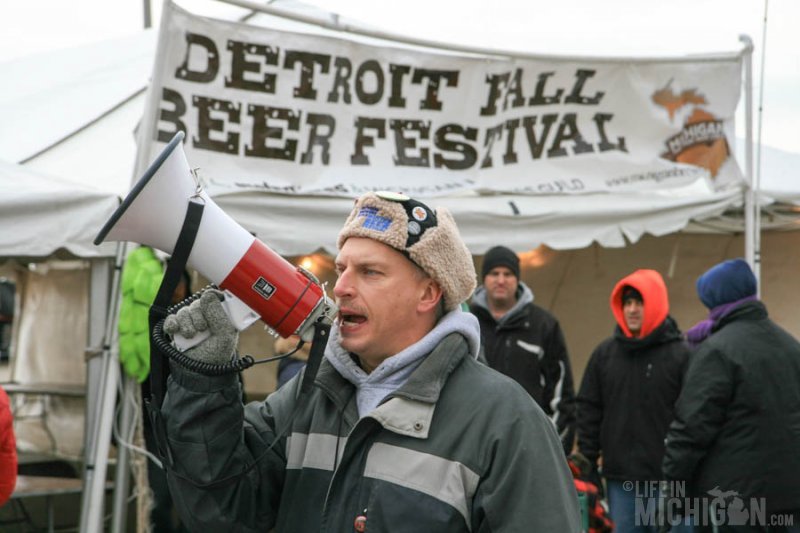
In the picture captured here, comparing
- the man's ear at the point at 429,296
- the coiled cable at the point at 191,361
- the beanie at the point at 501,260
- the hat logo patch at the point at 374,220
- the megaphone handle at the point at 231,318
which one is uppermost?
the hat logo patch at the point at 374,220

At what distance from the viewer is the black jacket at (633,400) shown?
6.09 meters

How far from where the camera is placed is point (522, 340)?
20.5 ft

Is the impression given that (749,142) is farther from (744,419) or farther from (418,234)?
(418,234)

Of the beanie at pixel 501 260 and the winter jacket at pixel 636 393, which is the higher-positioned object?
the beanie at pixel 501 260

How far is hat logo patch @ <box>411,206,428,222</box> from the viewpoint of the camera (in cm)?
233

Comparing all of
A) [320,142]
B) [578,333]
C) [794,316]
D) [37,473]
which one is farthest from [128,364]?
[794,316]

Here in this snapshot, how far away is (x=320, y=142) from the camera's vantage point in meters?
6.14

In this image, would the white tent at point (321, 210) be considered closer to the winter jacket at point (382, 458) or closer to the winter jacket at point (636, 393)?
the winter jacket at point (636, 393)

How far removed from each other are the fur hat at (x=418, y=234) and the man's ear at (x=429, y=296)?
0.7 inches

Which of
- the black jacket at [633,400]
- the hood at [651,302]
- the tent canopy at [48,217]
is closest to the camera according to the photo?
the tent canopy at [48,217]

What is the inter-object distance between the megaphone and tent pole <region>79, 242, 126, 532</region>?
3438 mm

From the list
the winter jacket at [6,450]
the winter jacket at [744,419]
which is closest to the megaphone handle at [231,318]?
the winter jacket at [6,450]

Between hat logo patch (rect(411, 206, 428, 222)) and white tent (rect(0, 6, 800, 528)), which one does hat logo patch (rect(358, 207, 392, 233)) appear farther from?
white tent (rect(0, 6, 800, 528))

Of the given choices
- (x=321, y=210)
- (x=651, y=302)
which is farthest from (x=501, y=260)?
(x=321, y=210)
